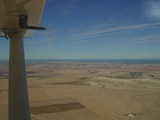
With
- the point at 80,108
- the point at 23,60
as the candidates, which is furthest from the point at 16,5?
the point at 80,108

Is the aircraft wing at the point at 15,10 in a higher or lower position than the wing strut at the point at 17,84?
higher

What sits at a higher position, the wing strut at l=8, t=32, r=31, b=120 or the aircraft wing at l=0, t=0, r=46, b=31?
the aircraft wing at l=0, t=0, r=46, b=31

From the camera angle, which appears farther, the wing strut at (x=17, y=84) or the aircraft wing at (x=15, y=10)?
the wing strut at (x=17, y=84)

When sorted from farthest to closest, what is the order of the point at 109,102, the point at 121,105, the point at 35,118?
the point at 109,102, the point at 121,105, the point at 35,118

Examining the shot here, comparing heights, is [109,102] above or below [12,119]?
below

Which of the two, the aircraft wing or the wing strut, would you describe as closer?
the aircraft wing

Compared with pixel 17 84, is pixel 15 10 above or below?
above

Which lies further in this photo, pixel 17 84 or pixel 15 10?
pixel 17 84

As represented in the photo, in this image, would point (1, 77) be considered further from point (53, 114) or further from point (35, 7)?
Answer: point (35, 7)
